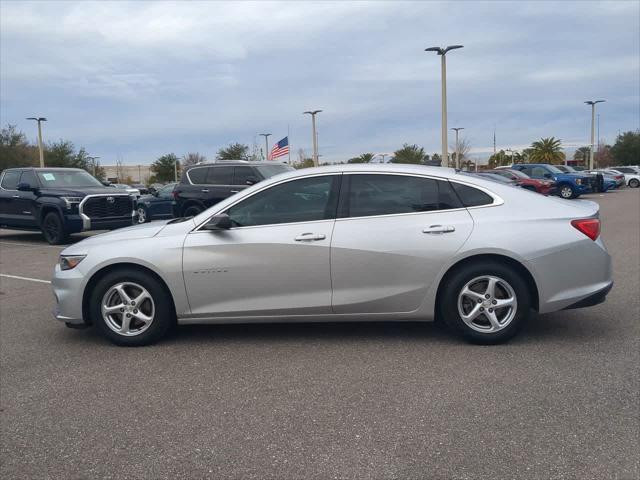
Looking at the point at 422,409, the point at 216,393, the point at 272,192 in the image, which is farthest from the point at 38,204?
the point at 422,409

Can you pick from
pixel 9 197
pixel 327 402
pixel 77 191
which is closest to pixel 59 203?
pixel 77 191

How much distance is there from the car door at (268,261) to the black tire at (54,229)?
31.3 ft

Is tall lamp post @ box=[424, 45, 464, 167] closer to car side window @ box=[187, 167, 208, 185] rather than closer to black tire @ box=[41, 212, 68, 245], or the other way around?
car side window @ box=[187, 167, 208, 185]

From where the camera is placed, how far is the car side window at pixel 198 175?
15.9 m

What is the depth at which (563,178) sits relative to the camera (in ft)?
89.3

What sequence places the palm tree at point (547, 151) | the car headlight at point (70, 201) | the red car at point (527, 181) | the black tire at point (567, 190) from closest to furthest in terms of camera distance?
1. the car headlight at point (70, 201)
2. the red car at point (527, 181)
3. the black tire at point (567, 190)
4. the palm tree at point (547, 151)

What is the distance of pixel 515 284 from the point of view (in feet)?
Result: 16.6

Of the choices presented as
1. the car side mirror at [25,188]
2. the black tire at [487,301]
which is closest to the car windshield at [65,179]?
the car side mirror at [25,188]

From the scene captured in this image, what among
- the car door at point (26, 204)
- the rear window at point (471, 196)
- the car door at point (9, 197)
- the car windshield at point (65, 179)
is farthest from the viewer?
the car door at point (9, 197)

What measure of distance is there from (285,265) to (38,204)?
10.8m

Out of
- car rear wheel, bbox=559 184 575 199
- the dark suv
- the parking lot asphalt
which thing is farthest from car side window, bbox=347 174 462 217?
car rear wheel, bbox=559 184 575 199

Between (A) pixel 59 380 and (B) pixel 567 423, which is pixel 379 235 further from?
(A) pixel 59 380

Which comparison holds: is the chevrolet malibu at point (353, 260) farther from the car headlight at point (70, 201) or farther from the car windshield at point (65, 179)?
the car windshield at point (65, 179)

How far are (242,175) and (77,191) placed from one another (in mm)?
3790
